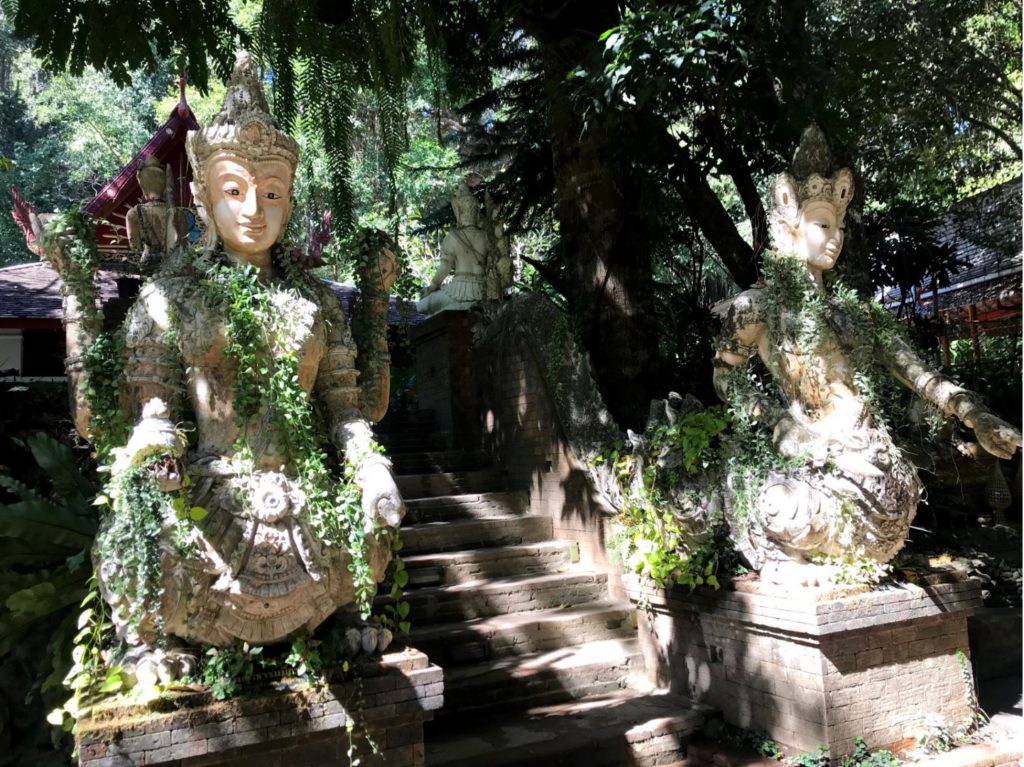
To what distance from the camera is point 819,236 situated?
4.43 m

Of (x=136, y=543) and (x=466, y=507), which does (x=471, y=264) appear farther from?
(x=136, y=543)

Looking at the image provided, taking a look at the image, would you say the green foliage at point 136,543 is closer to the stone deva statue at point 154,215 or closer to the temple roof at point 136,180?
the stone deva statue at point 154,215

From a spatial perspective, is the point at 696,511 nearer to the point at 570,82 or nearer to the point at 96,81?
the point at 570,82

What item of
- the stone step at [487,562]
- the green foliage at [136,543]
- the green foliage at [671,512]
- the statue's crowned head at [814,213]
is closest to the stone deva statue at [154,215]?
the stone step at [487,562]

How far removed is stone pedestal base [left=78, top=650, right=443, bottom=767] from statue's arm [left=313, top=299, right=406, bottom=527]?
2.20 feet

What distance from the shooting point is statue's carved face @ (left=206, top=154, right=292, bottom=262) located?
10.7ft

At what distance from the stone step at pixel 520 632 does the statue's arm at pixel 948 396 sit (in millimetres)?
2279

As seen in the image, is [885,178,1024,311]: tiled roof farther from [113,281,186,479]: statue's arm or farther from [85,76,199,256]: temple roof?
[85,76,199,256]: temple roof

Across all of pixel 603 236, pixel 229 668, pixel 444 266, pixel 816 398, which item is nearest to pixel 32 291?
pixel 444 266

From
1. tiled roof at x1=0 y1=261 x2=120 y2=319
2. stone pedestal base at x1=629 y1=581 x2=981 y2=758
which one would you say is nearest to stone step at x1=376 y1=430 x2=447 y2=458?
stone pedestal base at x1=629 y1=581 x2=981 y2=758

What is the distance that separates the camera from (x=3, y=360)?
11719mm

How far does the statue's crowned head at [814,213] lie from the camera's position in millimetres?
4398

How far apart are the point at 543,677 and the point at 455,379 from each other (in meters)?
3.15

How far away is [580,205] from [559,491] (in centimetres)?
266
